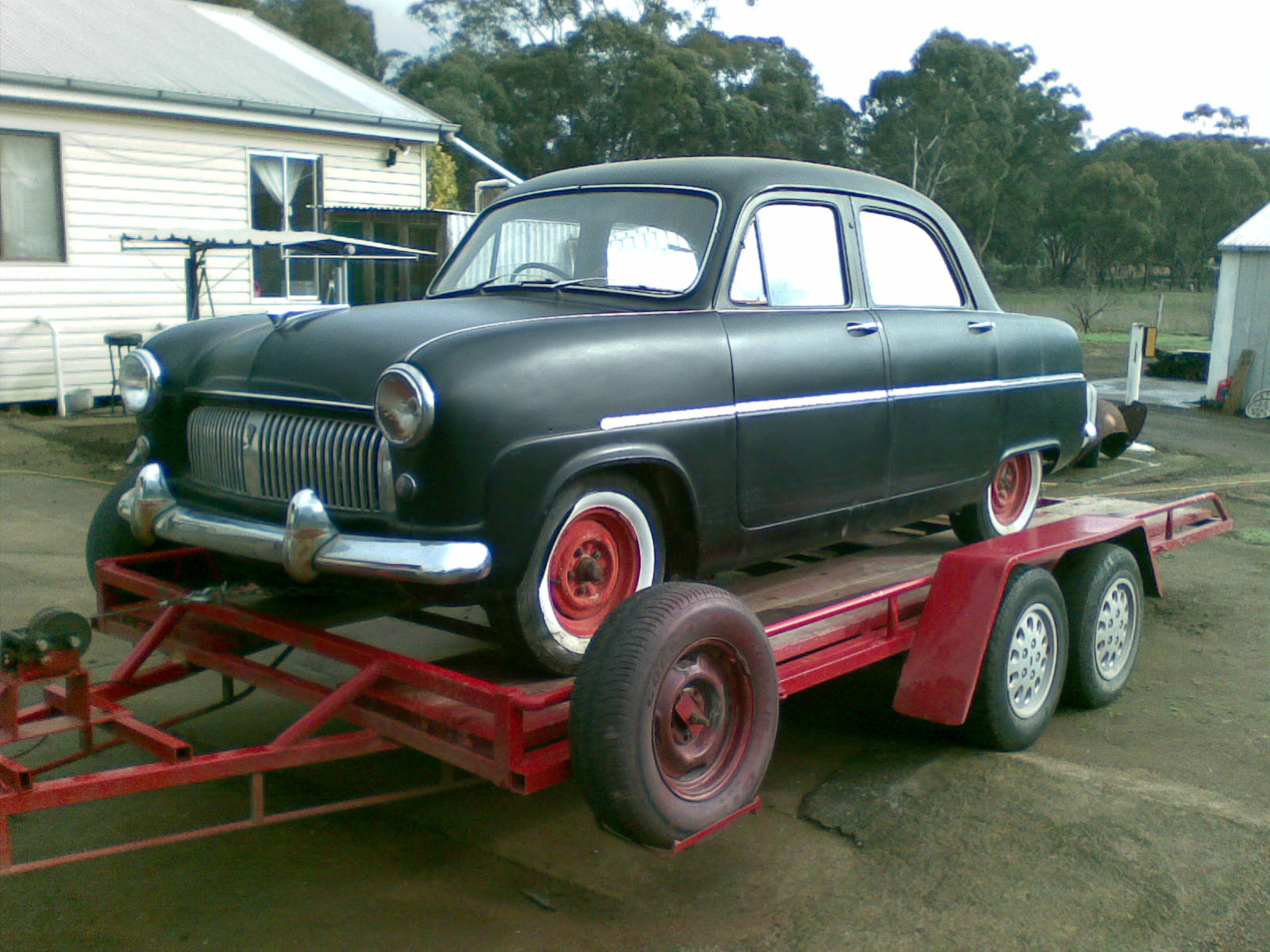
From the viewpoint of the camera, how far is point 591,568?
11.7ft

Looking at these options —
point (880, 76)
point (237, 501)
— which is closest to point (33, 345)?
point (237, 501)

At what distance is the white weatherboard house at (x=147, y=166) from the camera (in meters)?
12.2

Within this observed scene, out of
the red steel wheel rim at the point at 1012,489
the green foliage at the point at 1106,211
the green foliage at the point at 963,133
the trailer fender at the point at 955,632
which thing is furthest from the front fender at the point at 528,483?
the green foliage at the point at 1106,211

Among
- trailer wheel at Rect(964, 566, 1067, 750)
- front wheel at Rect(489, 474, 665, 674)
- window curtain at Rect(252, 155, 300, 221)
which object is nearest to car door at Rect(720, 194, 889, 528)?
front wheel at Rect(489, 474, 665, 674)

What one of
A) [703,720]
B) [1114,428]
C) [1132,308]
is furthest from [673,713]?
[1132,308]

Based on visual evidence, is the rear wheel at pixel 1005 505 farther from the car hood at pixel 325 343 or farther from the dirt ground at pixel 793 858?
the car hood at pixel 325 343

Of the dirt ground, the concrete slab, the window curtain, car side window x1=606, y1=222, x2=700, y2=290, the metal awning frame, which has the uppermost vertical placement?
the window curtain

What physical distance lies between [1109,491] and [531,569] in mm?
7599

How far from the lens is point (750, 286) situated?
162 inches

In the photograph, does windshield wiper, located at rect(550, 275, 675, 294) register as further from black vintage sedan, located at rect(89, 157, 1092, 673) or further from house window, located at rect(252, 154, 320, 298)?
house window, located at rect(252, 154, 320, 298)

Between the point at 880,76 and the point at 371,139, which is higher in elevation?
the point at 880,76

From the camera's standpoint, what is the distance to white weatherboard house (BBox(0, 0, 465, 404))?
12242 mm

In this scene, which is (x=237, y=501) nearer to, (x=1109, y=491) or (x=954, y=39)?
(x=1109, y=491)

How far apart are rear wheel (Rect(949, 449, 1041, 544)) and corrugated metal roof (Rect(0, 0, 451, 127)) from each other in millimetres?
10581
